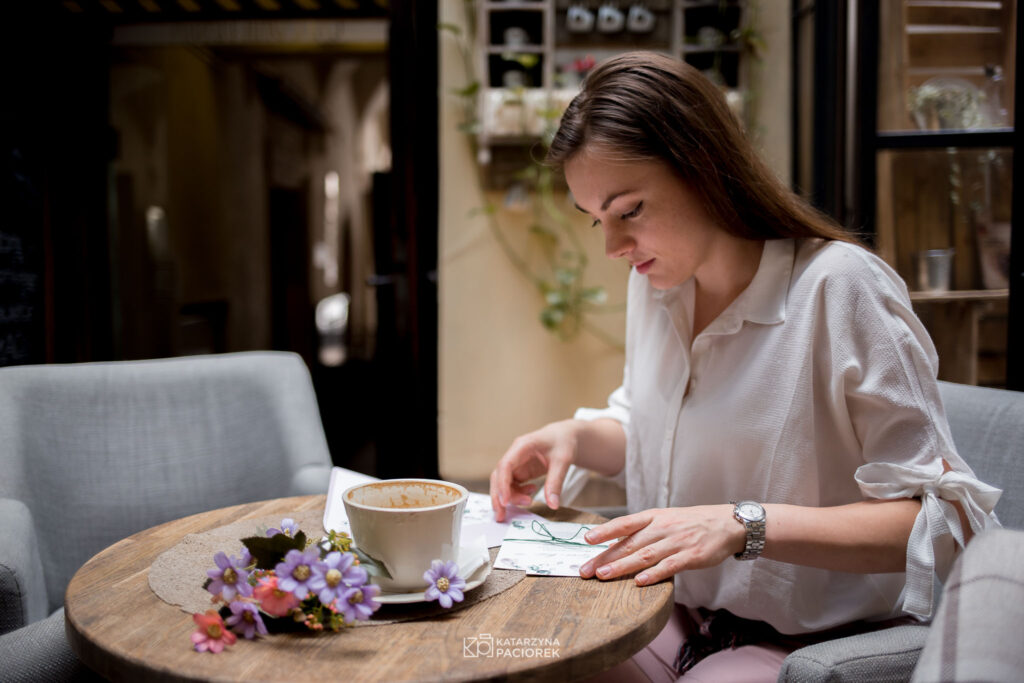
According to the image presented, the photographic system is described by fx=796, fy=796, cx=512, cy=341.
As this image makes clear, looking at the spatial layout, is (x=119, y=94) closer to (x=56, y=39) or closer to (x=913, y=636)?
(x=56, y=39)

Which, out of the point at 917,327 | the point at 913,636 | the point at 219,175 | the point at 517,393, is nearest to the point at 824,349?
the point at 917,327

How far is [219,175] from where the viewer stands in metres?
4.66

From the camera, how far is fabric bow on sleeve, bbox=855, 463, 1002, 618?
0.94 m

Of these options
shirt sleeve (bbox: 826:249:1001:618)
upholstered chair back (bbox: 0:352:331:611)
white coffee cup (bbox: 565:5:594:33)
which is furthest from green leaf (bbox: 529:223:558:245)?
shirt sleeve (bbox: 826:249:1001:618)

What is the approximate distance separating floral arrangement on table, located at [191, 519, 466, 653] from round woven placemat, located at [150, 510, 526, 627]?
0.14 ft

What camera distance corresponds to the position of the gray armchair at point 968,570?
0.61m

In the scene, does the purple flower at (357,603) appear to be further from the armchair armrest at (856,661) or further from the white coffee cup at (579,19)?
the white coffee cup at (579,19)

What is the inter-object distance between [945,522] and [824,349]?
263mm

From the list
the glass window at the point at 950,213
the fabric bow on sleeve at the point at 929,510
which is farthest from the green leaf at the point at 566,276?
the fabric bow on sleeve at the point at 929,510

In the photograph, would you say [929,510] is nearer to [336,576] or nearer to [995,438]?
[995,438]

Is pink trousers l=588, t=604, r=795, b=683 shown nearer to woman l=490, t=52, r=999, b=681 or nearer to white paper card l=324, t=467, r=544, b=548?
woman l=490, t=52, r=999, b=681

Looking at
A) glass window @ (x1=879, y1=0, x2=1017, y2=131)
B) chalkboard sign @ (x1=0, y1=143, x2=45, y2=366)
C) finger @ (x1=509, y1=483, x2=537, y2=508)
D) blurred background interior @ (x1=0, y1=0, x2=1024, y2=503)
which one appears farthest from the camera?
chalkboard sign @ (x1=0, y1=143, x2=45, y2=366)

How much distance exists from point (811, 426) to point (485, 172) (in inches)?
88.0

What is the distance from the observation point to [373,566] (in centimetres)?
81
